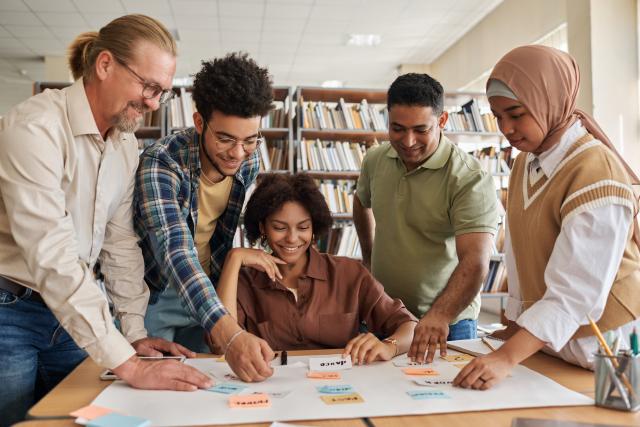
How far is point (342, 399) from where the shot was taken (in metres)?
1.21

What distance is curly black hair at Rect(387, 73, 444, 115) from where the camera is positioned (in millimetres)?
2035

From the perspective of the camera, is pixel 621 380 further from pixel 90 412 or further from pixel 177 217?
pixel 177 217

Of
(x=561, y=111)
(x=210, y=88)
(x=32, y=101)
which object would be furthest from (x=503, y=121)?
(x=32, y=101)

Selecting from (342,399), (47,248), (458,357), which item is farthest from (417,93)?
(47,248)

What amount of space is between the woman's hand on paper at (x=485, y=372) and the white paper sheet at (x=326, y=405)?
0.02 meters

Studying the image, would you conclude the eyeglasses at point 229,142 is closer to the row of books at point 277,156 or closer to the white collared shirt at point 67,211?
the white collared shirt at point 67,211

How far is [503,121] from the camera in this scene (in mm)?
1465

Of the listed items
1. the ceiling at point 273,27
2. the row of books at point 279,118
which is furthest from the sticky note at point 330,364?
the ceiling at point 273,27

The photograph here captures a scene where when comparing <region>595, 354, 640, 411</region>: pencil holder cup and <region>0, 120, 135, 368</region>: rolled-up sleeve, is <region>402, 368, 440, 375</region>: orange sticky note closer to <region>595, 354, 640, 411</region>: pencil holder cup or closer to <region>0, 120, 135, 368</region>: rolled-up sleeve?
<region>595, 354, 640, 411</region>: pencil holder cup

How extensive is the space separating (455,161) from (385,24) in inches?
214

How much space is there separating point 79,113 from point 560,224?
45.9 inches

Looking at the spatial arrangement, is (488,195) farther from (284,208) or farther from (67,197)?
(67,197)

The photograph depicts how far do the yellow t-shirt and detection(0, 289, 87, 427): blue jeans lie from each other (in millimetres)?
507

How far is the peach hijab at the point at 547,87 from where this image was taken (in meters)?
1.39
